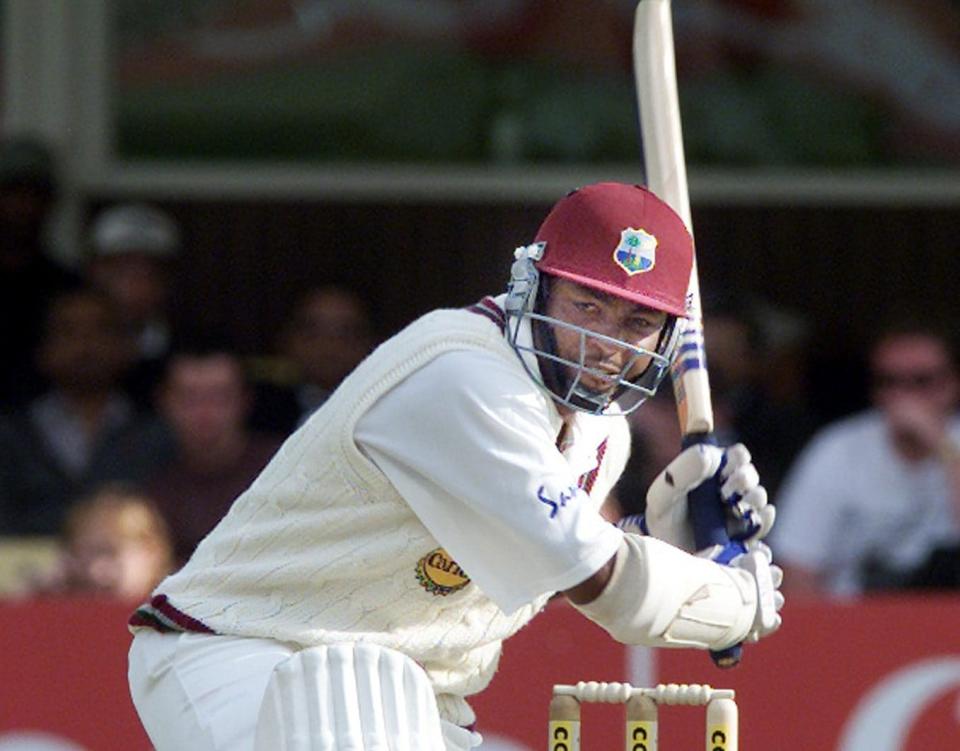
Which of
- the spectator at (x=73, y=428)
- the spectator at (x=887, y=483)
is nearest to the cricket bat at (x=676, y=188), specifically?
the spectator at (x=887, y=483)

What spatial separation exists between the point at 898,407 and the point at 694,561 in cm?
266

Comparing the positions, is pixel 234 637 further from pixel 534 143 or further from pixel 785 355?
pixel 534 143

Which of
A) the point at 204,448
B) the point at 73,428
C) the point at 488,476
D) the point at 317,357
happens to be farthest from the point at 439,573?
the point at 317,357

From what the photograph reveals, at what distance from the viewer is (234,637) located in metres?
3.84

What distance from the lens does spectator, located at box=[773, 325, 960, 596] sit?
20.4 feet

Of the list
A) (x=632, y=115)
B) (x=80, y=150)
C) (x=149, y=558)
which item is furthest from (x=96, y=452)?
(x=632, y=115)

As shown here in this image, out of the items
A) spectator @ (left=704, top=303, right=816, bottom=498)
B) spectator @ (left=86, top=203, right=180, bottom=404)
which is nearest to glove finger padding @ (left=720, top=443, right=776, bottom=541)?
spectator @ (left=704, top=303, right=816, bottom=498)

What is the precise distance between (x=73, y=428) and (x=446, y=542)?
9.90 ft

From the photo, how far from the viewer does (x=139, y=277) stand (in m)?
7.00

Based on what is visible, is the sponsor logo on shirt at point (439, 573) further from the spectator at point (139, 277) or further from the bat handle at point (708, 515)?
the spectator at point (139, 277)

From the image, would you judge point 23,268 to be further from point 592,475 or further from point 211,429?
point 592,475

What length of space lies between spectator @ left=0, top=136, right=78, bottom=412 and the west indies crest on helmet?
313 centimetres

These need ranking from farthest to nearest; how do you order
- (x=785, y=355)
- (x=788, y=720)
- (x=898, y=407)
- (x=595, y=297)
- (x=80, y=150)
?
(x=80, y=150)
(x=785, y=355)
(x=898, y=407)
(x=788, y=720)
(x=595, y=297)

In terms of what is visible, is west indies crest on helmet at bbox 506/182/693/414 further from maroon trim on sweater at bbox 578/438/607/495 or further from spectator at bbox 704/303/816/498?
spectator at bbox 704/303/816/498
